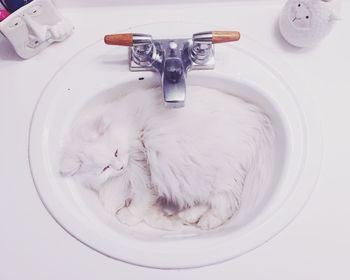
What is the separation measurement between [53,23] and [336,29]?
2.14 ft

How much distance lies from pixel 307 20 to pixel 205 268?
0.53 meters

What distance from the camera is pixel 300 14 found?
0.82 metres

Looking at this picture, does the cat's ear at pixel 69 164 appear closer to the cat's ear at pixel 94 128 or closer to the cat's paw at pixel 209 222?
the cat's ear at pixel 94 128

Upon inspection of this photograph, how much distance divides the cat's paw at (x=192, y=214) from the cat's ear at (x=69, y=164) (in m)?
0.27

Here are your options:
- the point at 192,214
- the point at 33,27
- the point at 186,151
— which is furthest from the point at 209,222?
the point at 33,27

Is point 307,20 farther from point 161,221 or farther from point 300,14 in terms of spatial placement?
point 161,221

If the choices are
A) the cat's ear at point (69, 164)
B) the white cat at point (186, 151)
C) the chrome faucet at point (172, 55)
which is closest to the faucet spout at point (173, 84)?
the chrome faucet at point (172, 55)

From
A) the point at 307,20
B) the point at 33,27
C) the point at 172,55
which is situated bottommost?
the point at 33,27

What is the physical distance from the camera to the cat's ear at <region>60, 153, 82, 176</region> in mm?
814

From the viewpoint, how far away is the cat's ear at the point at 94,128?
90 centimetres

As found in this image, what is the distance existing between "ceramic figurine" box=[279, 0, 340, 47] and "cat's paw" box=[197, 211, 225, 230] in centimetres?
43

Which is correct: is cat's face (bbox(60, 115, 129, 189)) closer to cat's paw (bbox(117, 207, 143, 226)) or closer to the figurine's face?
cat's paw (bbox(117, 207, 143, 226))

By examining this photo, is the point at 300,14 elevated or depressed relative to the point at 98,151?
elevated

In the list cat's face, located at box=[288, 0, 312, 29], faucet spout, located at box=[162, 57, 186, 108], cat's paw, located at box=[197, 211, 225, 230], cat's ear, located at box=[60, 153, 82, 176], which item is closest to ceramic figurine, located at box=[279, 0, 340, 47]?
cat's face, located at box=[288, 0, 312, 29]
